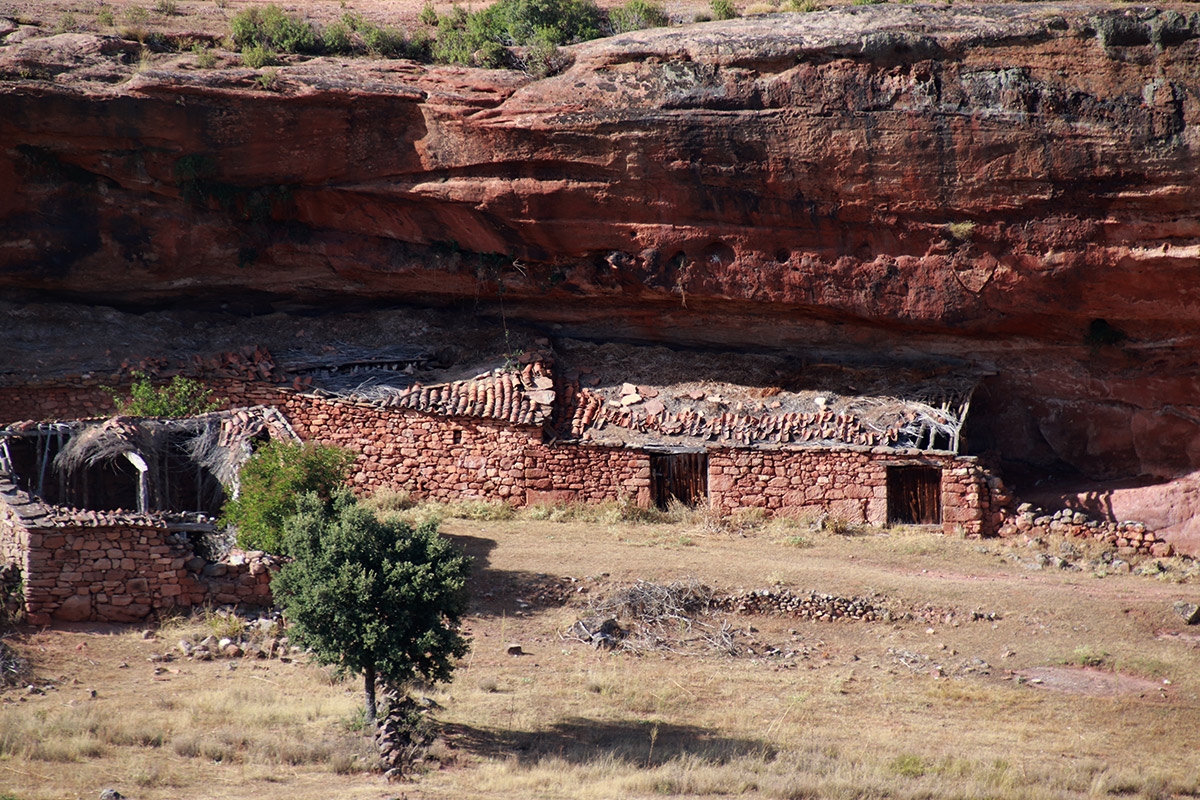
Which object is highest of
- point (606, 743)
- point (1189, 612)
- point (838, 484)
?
point (838, 484)

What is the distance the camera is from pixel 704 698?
12.8 m

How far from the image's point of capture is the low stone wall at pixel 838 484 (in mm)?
18547

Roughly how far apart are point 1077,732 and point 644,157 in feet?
34.0

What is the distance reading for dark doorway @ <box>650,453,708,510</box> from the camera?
1953cm

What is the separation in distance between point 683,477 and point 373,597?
9058 mm

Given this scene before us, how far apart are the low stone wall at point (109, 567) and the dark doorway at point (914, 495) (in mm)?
10023

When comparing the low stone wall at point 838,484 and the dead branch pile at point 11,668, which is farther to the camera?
the low stone wall at point 838,484

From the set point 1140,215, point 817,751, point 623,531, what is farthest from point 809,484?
point 817,751

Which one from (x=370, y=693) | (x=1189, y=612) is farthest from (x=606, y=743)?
(x=1189, y=612)

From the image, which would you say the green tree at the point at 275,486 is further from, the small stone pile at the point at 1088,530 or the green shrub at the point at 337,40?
the small stone pile at the point at 1088,530

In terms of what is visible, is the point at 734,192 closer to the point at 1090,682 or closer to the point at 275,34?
the point at 275,34

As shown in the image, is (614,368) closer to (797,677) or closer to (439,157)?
(439,157)

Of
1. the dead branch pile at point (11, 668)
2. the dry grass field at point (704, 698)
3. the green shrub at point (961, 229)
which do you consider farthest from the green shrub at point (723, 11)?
the dead branch pile at point (11, 668)

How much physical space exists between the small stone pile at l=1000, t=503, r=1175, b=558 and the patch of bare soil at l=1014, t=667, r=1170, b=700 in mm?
4697
